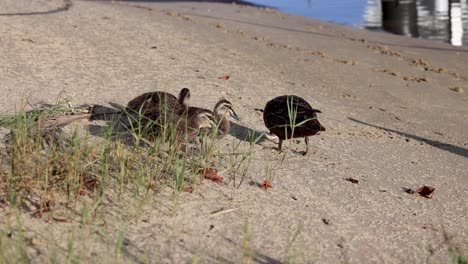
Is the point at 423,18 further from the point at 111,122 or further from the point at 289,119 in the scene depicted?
the point at 111,122

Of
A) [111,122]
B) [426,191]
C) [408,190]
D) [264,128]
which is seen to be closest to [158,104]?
[111,122]

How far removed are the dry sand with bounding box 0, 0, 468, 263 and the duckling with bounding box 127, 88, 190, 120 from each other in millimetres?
529

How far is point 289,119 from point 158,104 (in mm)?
1120

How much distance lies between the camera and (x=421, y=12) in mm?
19500

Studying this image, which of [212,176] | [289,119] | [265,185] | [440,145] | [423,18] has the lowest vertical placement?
[440,145]

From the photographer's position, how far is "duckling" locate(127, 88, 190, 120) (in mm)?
5707

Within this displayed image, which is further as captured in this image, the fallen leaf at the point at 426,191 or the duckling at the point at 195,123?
the duckling at the point at 195,123

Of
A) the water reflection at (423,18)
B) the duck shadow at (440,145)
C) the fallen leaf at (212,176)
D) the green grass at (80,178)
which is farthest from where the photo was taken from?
the water reflection at (423,18)

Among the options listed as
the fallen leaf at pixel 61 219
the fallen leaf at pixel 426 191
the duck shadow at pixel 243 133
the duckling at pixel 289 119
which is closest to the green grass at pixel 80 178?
the fallen leaf at pixel 61 219

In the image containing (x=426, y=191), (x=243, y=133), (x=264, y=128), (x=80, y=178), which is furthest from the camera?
(x=264, y=128)

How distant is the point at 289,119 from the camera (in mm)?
6090

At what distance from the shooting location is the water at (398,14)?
16.4 m

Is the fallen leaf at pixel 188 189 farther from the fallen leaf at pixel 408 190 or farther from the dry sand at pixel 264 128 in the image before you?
the fallen leaf at pixel 408 190

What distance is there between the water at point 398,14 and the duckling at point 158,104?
9.93 m
